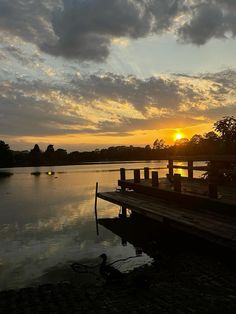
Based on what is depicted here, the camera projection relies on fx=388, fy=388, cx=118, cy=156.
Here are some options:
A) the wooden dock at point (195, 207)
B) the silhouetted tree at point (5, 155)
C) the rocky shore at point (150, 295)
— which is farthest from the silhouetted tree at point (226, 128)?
the silhouetted tree at point (5, 155)

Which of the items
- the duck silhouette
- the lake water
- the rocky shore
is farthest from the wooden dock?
the duck silhouette

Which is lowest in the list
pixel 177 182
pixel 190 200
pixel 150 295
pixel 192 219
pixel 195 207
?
pixel 150 295

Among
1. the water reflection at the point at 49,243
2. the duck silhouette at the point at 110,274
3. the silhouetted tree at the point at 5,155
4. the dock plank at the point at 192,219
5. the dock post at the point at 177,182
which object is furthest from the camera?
the silhouetted tree at the point at 5,155

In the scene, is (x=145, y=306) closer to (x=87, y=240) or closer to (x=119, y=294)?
(x=119, y=294)

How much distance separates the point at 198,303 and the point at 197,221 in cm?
544

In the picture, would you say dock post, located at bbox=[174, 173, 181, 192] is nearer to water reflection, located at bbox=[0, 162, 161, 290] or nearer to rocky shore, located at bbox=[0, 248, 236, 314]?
water reflection, located at bbox=[0, 162, 161, 290]

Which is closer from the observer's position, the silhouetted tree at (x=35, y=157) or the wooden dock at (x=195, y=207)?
the wooden dock at (x=195, y=207)

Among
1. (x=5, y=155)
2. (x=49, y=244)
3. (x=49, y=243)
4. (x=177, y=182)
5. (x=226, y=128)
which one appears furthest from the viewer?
(x=5, y=155)

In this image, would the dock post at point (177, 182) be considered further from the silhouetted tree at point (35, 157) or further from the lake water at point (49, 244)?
the silhouetted tree at point (35, 157)

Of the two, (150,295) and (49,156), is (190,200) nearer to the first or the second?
(150,295)

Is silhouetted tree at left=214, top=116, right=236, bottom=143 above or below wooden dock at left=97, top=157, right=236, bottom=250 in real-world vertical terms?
above

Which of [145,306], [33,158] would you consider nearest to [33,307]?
[145,306]

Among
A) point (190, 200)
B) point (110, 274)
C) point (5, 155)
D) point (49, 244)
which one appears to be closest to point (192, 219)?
point (190, 200)

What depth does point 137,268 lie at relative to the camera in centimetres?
1230
